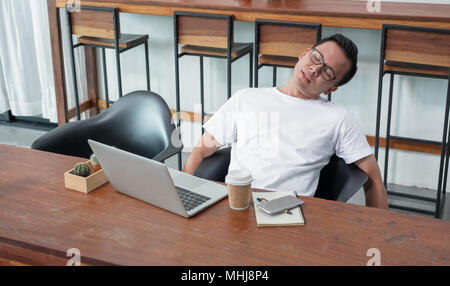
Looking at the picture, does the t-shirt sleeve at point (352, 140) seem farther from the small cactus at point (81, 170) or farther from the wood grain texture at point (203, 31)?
the wood grain texture at point (203, 31)

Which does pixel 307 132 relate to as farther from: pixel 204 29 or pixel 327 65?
pixel 204 29

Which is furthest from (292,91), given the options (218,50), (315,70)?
(218,50)

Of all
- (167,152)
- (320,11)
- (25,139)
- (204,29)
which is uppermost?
(320,11)

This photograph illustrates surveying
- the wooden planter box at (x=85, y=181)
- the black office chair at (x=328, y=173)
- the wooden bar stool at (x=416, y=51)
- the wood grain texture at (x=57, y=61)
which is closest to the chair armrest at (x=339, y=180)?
the black office chair at (x=328, y=173)

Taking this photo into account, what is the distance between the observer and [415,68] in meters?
2.85

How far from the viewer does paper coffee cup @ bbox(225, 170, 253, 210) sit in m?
1.53

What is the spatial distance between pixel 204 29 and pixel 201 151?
4.13 ft

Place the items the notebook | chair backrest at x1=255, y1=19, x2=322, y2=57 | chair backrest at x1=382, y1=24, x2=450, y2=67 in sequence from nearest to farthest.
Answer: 1. the notebook
2. chair backrest at x1=382, y1=24, x2=450, y2=67
3. chair backrest at x1=255, y1=19, x2=322, y2=57

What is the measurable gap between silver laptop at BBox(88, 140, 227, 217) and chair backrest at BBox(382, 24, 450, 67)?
150 centimetres

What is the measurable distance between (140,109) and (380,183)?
103 centimetres

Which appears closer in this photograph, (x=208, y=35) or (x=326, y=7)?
(x=326, y=7)

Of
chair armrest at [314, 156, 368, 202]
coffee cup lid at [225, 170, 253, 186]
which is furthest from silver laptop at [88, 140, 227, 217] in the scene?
chair armrest at [314, 156, 368, 202]

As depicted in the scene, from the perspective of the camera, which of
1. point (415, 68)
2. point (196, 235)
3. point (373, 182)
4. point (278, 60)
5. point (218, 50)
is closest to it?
point (196, 235)

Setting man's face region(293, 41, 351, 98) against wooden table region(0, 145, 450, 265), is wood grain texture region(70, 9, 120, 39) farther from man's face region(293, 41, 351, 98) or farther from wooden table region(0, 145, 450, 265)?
wooden table region(0, 145, 450, 265)
